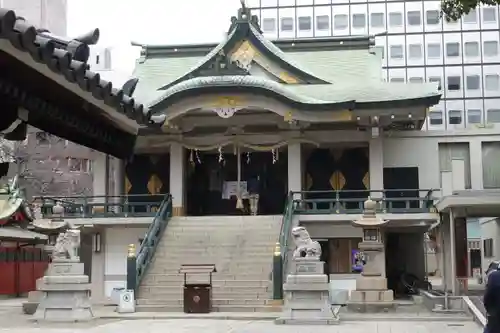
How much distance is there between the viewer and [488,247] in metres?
42.8

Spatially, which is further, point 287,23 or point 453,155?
point 287,23

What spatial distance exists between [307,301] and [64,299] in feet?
21.3

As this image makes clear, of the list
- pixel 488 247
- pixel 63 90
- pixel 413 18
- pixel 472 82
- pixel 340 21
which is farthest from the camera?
pixel 340 21

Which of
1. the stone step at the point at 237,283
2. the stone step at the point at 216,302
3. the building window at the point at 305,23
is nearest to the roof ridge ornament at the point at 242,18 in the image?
the stone step at the point at 237,283

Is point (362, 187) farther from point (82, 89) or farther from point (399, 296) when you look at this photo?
point (82, 89)

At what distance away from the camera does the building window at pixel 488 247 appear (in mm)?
41106

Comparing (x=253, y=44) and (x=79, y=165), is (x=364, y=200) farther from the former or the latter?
(x=79, y=165)

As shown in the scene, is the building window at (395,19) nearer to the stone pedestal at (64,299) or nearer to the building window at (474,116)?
the building window at (474,116)

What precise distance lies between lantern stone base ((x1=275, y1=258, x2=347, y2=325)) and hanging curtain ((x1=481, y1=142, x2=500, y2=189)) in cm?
1343

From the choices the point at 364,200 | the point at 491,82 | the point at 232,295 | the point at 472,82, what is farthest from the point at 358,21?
the point at 232,295

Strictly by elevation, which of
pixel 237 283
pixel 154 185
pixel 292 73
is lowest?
pixel 237 283

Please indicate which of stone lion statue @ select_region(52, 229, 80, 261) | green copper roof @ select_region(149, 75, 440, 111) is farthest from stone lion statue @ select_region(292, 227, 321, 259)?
green copper roof @ select_region(149, 75, 440, 111)

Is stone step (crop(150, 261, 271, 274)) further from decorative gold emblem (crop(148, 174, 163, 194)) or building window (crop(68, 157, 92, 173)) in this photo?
building window (crop(68, 157, 92, 173))

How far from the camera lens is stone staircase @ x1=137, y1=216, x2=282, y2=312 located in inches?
858
